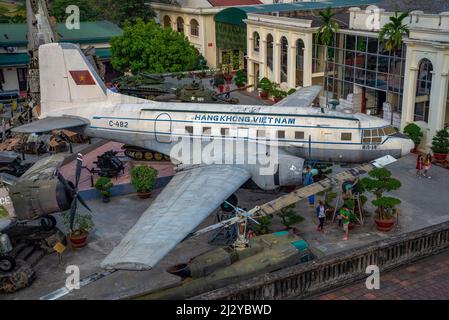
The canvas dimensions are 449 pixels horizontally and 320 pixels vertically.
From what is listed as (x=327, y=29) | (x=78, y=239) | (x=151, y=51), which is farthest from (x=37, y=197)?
(x=151, y=51)

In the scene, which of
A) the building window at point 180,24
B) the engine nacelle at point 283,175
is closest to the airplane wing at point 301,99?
the engine nacelle at point 283,175

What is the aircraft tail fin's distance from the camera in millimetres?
32188

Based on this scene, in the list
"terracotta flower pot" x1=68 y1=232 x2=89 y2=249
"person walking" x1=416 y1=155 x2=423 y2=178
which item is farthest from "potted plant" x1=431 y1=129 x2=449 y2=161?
"terracotta flower pot" x1=68 y1=232 x2=89 y2=249

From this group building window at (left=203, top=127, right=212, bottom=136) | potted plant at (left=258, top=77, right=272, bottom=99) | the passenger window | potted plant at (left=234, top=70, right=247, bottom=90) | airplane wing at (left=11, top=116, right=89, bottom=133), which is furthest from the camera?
potted plant at (left=234, top=70, right=247, bottom=90)

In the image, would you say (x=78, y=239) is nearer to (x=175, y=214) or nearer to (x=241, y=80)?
(x=175, y=214)

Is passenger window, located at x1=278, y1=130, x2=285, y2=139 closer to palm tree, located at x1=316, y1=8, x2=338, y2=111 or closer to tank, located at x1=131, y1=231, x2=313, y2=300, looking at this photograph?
tank, located at x1=131, y1=231, x2=313, y2=300

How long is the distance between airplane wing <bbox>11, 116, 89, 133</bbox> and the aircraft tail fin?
1.31 m

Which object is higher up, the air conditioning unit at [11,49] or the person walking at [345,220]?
the air conditioning unit at [11,49]

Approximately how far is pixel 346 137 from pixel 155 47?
3576cm

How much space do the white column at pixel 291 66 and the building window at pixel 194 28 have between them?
27.9m

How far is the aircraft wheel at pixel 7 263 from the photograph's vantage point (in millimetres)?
20266

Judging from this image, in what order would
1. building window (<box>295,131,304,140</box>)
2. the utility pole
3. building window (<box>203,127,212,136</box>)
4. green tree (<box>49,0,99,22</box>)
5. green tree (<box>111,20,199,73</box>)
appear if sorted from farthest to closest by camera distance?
green tree (<box>49,0,99,22</box>) < green tree (<box>111,20,199,73</box>) < the utility pole < building window (<box>203,127,212,136</box>) < building window (<box>295,131,304,140</box>)

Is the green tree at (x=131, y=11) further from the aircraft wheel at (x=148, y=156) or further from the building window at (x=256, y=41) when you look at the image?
the aircraft wheel at (x=148, y=156)
